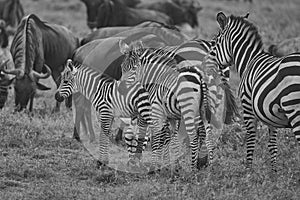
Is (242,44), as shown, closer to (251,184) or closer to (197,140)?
(197,140)

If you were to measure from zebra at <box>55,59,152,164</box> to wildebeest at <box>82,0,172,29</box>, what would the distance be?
10.6 meters

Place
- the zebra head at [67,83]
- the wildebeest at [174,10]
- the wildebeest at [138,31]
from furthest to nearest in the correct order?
the wildebeest at [174,10] → the wildebeest at [138,31] → the zebra head at [67,83]

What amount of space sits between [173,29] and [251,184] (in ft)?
20.4

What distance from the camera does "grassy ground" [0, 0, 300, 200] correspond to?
278 inches

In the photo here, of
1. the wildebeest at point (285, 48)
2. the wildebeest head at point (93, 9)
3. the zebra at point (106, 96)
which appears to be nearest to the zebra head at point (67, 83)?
the zebra at point (106, 96)

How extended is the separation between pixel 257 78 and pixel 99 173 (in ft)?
7.13

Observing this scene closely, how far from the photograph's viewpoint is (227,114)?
9.74 meters

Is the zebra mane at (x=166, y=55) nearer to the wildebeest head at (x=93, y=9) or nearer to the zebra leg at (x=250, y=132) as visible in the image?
the zebra leg at (x=250, y=132)

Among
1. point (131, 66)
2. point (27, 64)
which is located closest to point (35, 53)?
point (27, 64)

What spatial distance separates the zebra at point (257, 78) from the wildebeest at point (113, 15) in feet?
37.1

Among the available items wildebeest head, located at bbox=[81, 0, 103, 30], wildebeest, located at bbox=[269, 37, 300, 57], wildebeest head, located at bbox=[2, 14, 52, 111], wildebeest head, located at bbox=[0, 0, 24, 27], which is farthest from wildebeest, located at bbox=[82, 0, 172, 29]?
wildebeest head, located at bbox=[2, 14, 52, 111]

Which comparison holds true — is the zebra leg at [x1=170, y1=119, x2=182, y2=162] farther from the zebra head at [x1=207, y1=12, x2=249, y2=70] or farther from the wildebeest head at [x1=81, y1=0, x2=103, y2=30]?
the wildebeest head at [x1=81, y1=0, x2=103, y2=30]

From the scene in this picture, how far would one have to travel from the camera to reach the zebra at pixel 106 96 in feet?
27.1

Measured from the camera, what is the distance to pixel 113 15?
19.9 meters
